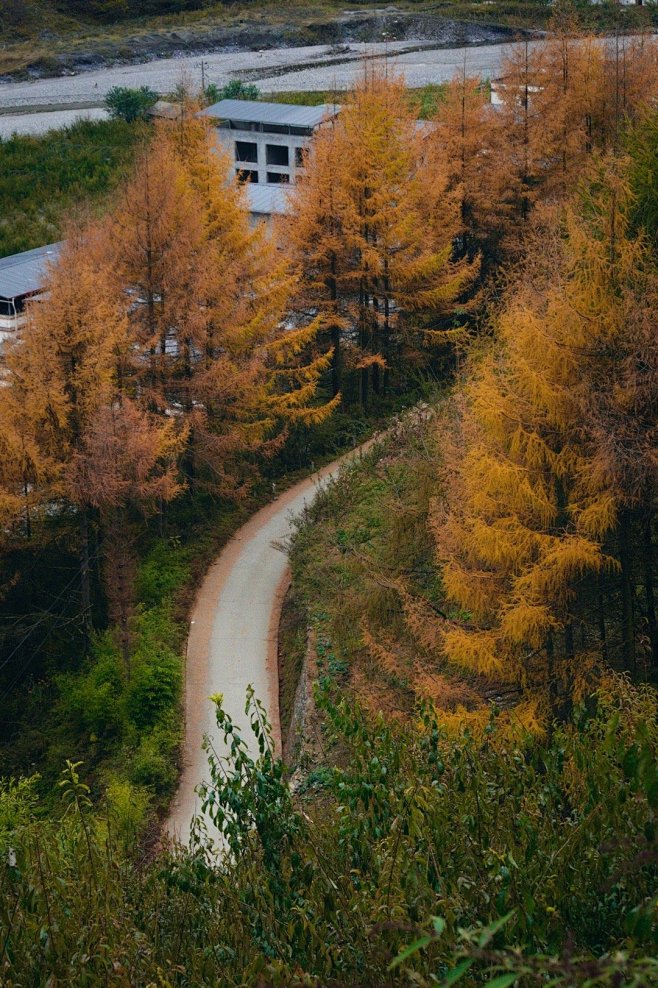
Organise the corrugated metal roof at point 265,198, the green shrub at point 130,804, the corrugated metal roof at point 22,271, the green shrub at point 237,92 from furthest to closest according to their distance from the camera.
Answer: the green shrub at point 237,92, the corrugated metal roof at point 265,198, the corrugated metal roof at point 22,271, the green shrub at point 130,804

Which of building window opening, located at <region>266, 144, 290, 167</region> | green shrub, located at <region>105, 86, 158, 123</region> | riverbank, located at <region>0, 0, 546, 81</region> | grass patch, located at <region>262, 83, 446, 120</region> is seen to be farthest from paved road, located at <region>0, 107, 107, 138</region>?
building window opening, located at <region>266, 144, 290, 167</region>

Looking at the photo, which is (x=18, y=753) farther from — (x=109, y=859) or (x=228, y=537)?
(x=109, y=859)

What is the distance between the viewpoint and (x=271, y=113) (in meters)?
48.1

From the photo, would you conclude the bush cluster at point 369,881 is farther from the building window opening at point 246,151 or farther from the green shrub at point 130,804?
the building window opening at point 246,151

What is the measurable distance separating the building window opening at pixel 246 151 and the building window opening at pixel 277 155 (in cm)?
65

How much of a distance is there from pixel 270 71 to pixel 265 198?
3275 cm

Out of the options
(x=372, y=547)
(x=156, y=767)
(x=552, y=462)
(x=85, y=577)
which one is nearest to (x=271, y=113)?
(x=85, y=577)

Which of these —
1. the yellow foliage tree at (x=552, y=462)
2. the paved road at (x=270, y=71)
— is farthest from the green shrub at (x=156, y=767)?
the paved road at (x=270, y=71)

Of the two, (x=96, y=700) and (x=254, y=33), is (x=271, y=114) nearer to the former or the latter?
(x=96, y=700)

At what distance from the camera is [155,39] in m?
76.6

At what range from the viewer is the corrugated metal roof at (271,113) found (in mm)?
46969

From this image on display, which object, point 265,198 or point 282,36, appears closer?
point 265,198

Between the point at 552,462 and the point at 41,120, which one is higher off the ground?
the point at 41,120

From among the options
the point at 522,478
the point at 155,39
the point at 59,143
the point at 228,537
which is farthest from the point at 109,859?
the point at 155,39
